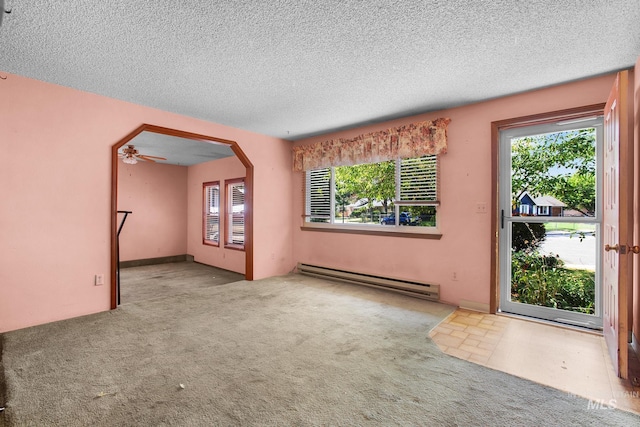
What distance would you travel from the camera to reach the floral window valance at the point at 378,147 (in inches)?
147

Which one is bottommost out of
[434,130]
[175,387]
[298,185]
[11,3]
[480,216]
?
[175,387]

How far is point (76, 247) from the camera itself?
3201 mm

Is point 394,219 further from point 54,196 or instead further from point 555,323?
point 54,196

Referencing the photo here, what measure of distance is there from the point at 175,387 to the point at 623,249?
121 inches

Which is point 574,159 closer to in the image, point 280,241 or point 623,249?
point 623,249

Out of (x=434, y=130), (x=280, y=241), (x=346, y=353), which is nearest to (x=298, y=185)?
(x=280, y=241)

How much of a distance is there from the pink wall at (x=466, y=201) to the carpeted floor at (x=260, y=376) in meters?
0.58

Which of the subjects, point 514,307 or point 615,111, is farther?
point 514,307

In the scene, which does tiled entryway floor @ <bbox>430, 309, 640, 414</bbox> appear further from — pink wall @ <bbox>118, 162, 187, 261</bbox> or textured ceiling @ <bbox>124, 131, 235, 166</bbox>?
pink wall @ <bbox>118, 162, 187, 261</bbox>

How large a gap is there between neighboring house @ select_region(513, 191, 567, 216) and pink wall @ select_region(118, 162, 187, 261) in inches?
276

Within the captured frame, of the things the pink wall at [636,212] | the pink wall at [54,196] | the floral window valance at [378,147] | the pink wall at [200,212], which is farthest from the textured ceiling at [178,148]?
the pink wall at [636,212]

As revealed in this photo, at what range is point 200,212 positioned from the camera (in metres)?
7.12

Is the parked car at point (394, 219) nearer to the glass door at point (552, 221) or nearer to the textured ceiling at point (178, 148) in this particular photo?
A: the glass door at point (552, 221)

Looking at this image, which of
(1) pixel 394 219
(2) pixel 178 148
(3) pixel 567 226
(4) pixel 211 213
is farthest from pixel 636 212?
(4) pixel 211 213
